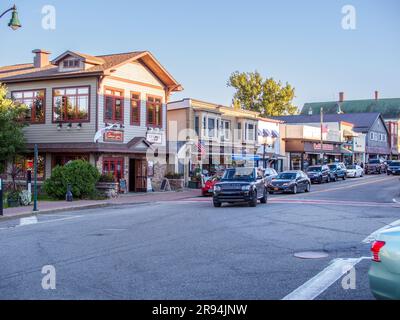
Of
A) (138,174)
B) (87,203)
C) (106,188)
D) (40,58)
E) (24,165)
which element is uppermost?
(40,58)

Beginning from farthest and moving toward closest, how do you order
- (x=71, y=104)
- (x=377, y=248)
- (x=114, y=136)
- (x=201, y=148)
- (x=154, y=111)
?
(x=201, y=148)
(x=154, y=111)
(x=114, y=136)
(x=71, y=104)
(x=377, y=248)

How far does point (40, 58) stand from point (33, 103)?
4672 mm

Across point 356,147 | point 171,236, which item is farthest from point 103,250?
point 356,147

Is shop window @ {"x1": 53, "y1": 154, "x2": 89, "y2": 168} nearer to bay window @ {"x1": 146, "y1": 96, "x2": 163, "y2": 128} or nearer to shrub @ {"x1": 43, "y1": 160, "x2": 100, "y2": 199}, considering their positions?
shrub @ {"x1": 43, "y1": 160, "x2": 100, "y2": 199}

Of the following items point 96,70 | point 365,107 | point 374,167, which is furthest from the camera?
point 365,107

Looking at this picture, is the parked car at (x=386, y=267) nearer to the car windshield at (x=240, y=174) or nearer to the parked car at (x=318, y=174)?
the car windshield at (x=240, y=174)

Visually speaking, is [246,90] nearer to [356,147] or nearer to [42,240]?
[356,147]

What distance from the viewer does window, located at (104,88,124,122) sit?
99.4 ft

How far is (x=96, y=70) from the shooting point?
95.9 feet

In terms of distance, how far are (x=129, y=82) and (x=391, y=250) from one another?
90.3 feet

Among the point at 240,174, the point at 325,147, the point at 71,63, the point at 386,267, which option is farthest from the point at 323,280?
the point at 325,147

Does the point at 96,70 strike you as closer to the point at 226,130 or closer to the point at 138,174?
the point at 138,174

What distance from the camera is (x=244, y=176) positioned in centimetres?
2288
